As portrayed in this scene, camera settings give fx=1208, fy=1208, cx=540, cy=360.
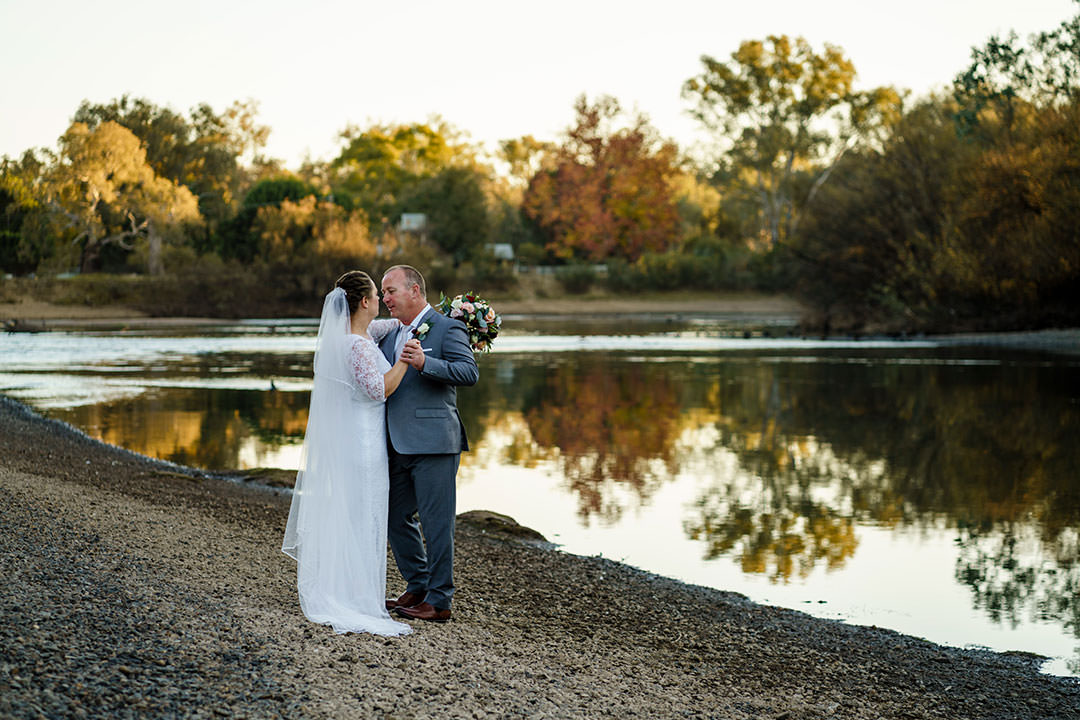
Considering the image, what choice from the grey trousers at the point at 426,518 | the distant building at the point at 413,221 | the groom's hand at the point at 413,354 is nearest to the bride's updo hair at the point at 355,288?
the groom's hand at the point at 413,354

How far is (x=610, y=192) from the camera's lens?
88.3 metres

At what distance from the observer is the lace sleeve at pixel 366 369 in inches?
278

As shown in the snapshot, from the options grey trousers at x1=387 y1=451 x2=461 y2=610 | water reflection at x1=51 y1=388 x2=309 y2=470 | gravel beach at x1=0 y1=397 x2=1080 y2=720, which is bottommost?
water reflection at x1=51 y1=388 x2=309 y2=470

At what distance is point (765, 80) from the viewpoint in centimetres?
8256

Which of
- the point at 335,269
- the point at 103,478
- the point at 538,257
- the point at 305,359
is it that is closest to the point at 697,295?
the point at 538,257

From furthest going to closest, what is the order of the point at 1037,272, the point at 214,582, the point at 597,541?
the point at 1037,272 < the point at 597,541 < the point at 214,582

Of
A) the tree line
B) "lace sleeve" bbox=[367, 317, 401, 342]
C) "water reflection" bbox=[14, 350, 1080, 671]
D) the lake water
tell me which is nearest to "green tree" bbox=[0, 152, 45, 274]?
the tree line

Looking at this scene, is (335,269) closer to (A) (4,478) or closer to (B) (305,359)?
(B) (305,359)

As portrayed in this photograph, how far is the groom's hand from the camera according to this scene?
6.99 meters

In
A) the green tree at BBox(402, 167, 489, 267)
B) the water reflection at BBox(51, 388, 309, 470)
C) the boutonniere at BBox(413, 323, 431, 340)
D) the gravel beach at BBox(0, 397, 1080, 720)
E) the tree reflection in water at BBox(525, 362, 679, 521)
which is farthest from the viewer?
the green tree at BBox(402, 167, 489, 267)

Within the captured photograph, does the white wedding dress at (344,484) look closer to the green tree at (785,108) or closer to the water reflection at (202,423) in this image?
the water reflection at (202,423)

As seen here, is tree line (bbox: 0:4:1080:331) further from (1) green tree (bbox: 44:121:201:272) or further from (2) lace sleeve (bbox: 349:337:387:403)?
(2) lace sleeve (bbox: 349:337:387:403)

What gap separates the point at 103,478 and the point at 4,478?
7.35 ft

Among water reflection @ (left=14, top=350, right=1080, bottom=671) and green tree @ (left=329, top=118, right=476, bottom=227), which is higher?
green tree @ (left=329, top=118, right=476, bottom=227)
